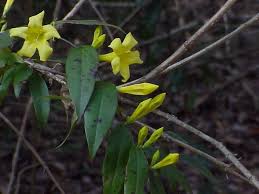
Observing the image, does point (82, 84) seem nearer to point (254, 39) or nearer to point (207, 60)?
point (207, 60)

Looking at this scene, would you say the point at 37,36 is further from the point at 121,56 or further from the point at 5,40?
the point at 121,56

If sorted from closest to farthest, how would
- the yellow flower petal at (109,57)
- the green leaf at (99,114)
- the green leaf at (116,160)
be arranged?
the green leaf at (99,114), the green leaf at (116,160), the yellow flower petal at (109,57)

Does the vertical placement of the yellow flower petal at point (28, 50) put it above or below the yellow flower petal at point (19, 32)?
below

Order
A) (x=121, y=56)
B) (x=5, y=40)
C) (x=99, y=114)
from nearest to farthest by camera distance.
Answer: (x=99, y=114)
(x=5, y=40)
(x=121, y=56)

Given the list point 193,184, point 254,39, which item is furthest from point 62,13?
point 254,39

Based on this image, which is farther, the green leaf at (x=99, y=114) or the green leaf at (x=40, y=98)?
the green leaf at (x=40, y=98)

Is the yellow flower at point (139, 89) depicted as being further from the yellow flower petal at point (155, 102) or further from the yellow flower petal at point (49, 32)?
the yellow flower petal at point (49, 32)

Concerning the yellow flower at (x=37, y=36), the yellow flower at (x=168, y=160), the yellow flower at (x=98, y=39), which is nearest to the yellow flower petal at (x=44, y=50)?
the yellow flower at (x=37, y=36)

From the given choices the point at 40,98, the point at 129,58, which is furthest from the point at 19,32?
the point at 129,58
